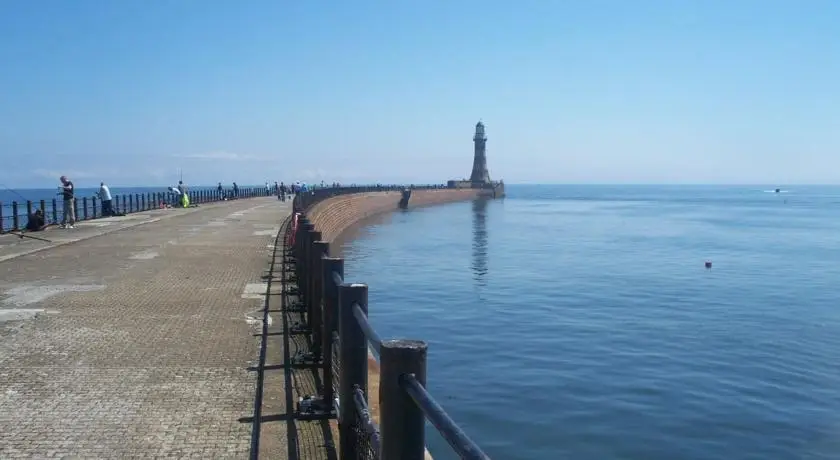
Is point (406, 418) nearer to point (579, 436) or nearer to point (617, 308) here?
point (579, 436)

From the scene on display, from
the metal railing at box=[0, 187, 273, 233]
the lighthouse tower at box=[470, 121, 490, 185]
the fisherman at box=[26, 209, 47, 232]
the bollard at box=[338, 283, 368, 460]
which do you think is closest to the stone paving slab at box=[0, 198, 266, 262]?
the fisherman at box=[26, 209, 47, 232]

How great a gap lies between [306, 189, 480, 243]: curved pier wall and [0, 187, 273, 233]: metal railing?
888cm

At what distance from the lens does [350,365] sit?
16.5ft

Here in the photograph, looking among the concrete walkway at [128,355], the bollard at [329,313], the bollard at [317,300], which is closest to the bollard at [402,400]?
the concrete walkway at [128,355]

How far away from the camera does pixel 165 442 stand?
17.8 feet

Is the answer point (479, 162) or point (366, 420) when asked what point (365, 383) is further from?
point (479, 162)

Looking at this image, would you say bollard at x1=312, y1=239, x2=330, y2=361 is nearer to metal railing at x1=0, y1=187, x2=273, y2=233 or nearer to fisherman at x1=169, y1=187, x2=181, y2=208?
metal railing at x1=0, y1=187, x2=273, y2=233

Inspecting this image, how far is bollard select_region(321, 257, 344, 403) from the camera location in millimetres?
6301

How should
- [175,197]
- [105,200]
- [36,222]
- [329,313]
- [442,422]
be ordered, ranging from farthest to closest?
[175,197], [105,200], [36,222], [329,313], [442,422]

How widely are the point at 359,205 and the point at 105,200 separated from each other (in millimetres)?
37351

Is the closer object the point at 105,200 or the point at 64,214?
the point at 64,214

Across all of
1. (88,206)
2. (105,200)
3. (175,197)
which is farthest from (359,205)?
(105,200)

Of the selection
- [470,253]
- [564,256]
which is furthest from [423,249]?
[564,256]

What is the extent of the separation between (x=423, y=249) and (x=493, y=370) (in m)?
25.1
